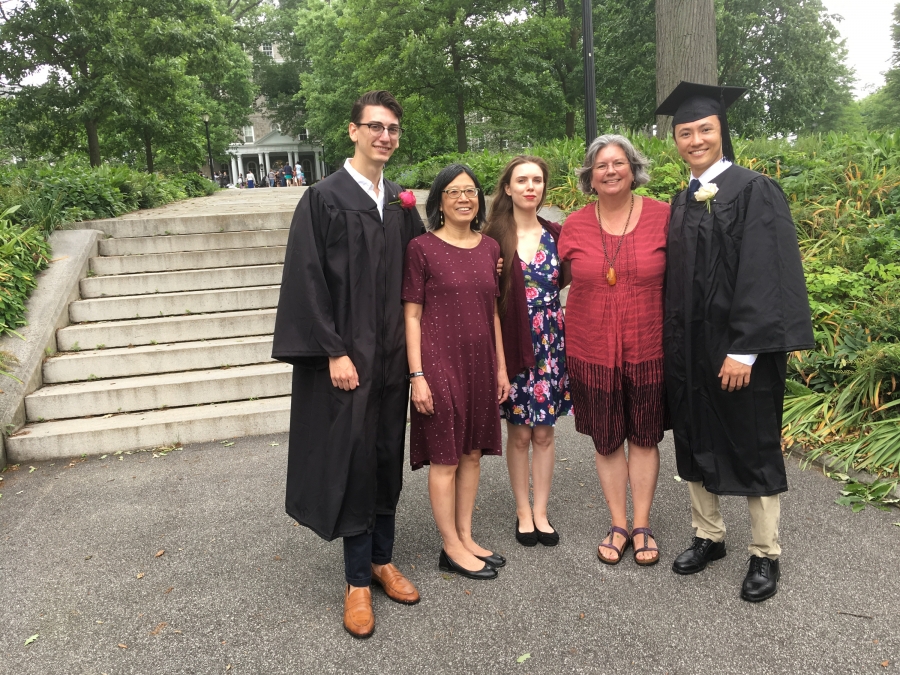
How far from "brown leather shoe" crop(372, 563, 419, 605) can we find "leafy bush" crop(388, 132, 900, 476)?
9.56 ft

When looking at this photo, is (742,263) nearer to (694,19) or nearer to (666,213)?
(666,213)

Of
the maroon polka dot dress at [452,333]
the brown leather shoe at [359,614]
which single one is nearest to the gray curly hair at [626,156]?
the maroon polka dot dress at [452,333]

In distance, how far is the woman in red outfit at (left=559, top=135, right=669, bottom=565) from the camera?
3.05 meters

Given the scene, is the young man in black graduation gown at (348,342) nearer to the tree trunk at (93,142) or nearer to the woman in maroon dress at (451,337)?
the woman in maroon dress at (451,337)

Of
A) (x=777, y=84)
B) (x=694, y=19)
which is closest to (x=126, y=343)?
(x=694, y=19)

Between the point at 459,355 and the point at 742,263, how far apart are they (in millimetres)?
1314

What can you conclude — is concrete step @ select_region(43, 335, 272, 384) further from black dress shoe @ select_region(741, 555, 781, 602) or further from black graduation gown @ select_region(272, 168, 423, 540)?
black dress shoe @ select_region(741, 555, 781, 602)

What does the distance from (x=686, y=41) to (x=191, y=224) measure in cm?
717

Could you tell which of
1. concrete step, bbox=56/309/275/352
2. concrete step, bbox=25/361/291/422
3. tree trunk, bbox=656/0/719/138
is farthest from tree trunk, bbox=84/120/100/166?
tree trunk, bbox=656/0/719/138

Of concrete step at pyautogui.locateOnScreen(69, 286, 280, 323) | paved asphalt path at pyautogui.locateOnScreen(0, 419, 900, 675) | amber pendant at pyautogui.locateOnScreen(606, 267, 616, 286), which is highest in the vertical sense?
amber pendant at pyautogui.locateOnScreen(606, 267, 616, 286)

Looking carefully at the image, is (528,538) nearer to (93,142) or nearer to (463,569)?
(463,569)

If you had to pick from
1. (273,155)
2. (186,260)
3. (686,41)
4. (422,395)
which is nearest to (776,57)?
(686,41)

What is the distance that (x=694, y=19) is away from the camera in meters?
8.73

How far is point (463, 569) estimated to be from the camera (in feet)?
10.4
